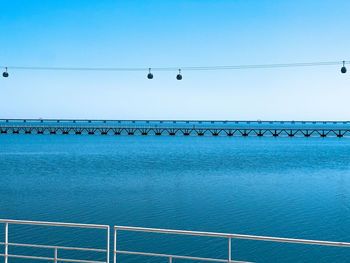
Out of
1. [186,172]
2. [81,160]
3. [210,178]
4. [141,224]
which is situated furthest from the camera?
[81,160]

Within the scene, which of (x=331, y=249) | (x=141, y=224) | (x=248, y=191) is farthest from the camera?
(x=248, y=191)

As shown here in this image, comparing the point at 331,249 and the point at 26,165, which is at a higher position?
the point at 26,165

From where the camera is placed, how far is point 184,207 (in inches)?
752

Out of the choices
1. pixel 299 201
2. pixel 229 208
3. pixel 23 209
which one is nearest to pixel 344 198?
pixel 299 201

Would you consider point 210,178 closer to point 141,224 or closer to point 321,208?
point 321,208

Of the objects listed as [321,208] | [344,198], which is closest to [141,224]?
[321,208]

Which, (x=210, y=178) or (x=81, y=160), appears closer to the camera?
(x=210, y=178)

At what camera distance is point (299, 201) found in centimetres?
2064

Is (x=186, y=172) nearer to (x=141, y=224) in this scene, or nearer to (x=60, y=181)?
(x=60, y=181)

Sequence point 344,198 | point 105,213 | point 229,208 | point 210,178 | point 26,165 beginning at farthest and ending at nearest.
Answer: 1. point 26,165
2. point 210,178
3. point 344,198
4. point 229,208
5. point 105,213

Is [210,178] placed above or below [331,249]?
above

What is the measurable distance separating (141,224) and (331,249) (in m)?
7.29

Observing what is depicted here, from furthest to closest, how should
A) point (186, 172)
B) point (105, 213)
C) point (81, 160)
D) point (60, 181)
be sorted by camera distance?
point (81, 160), point (186, 172), point (60, 181), point (105, 213)

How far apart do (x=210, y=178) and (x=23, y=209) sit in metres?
14.4
